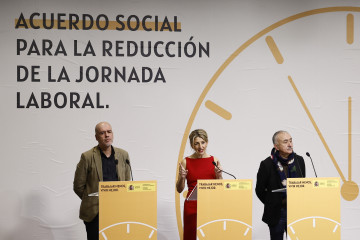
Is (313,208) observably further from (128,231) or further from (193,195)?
(128,231)

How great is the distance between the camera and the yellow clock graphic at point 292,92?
490cm

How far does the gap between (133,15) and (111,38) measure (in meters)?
0.36

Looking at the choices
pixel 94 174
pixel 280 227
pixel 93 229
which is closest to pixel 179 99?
pixel 94 174

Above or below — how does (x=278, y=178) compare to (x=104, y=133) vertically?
below

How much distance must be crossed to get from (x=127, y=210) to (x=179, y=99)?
89.5 inches

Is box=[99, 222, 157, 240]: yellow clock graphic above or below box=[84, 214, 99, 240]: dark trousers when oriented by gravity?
above

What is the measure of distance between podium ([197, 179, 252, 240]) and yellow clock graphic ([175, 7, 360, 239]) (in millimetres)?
2030

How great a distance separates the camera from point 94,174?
3.65 m

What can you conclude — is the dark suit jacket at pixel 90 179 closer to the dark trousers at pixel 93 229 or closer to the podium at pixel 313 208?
the dark trousers at pixel 93 229

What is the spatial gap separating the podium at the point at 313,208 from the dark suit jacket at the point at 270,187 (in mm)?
624

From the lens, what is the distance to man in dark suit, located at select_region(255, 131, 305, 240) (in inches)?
137

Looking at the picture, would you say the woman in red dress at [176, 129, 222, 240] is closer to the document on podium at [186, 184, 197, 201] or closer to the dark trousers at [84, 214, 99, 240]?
the document on podium at [186, 184, 197, 201]

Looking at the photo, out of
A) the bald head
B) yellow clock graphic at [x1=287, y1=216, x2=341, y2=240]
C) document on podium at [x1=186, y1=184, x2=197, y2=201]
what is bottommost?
yellow clock graphic at [x1=287, y1=216, x2=341, y2=240]

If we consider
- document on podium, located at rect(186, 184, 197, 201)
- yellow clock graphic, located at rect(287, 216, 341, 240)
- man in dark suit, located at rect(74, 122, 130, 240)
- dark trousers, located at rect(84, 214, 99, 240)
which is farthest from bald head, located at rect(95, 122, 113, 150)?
yellow clock graphic, located at rect(287, 216, 341, 240)
